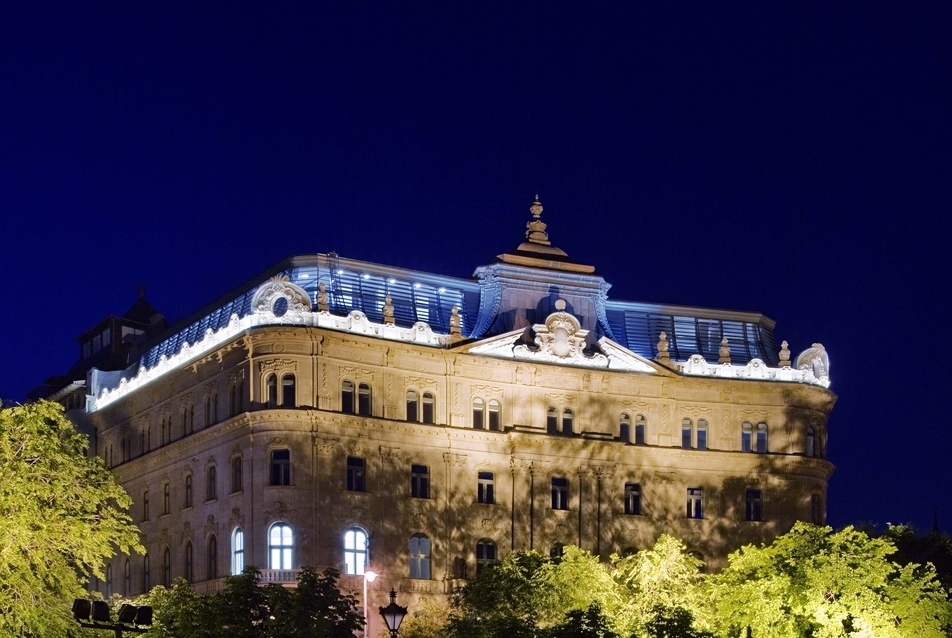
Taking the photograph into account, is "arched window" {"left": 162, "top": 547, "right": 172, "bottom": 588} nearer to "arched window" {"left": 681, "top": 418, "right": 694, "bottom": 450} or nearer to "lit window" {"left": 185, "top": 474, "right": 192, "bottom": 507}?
"lit window" {"left": 185, "top": 474, "right": 192, "bottom": 507}

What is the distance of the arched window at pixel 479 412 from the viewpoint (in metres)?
99.1

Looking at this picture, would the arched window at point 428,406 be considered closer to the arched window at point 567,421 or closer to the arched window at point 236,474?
the arched window at point 567,421

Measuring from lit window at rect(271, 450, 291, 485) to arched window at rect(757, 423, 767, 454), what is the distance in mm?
29690

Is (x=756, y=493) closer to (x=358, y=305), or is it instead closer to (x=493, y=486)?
(x=493, y=486)

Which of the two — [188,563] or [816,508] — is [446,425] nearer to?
[188,563]

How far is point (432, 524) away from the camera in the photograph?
315ft

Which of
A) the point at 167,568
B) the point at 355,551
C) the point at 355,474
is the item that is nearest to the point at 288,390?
the point at 355,474

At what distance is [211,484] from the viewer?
9619 cm

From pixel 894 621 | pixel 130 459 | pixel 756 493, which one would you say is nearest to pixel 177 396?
pixel 130 459

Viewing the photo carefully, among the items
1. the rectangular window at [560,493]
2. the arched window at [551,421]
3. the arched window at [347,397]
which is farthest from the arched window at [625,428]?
the arched window at [347,397]

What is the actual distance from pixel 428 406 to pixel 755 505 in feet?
70.3

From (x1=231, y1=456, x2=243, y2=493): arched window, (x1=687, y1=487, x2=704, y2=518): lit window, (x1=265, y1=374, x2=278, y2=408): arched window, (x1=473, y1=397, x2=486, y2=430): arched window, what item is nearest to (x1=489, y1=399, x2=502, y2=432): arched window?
(x1=473, y1=397, x2=486, y2=430): arched window

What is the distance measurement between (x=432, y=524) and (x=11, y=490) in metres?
40.6

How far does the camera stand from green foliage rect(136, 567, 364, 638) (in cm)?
6769
